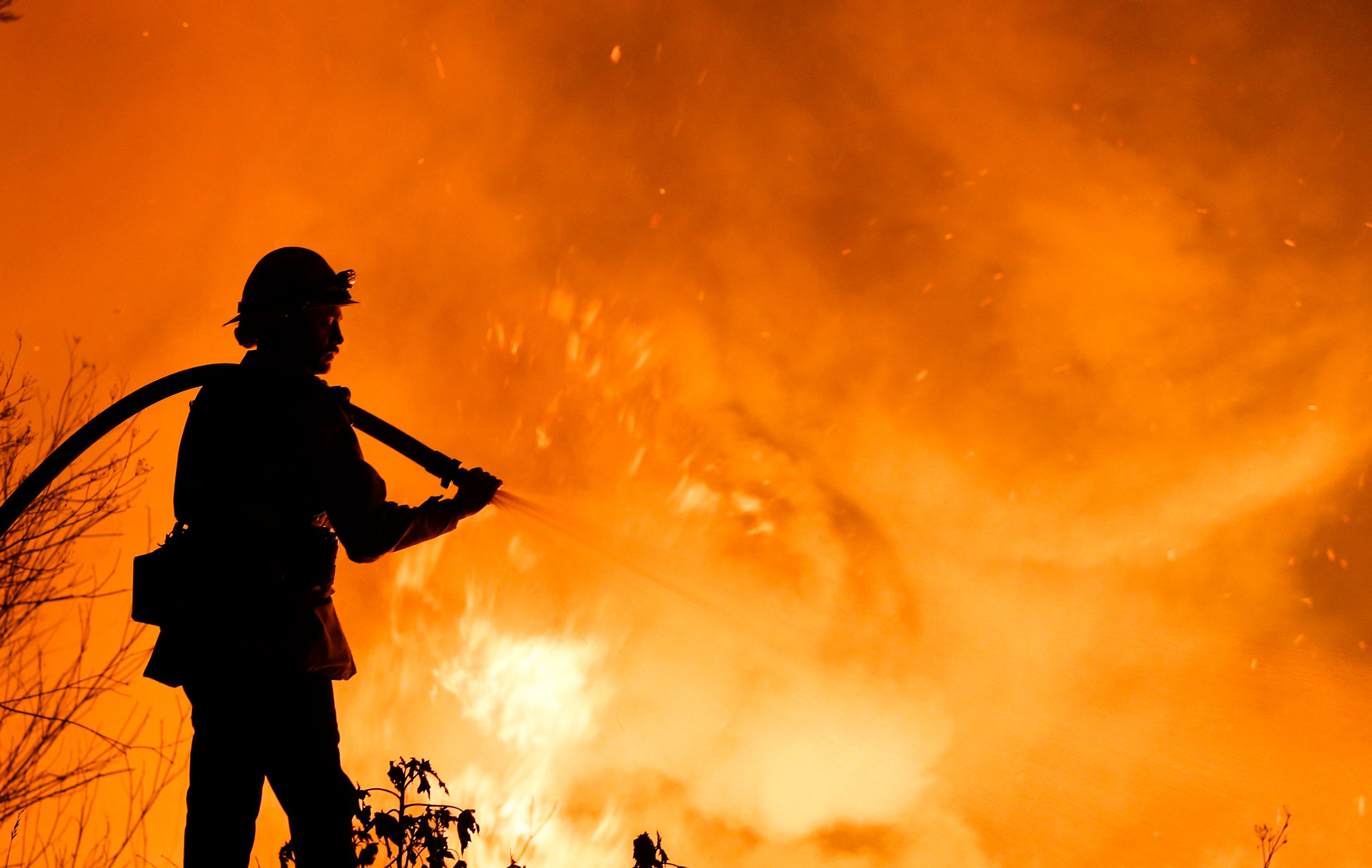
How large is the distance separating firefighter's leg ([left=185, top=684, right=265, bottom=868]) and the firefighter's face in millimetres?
1175

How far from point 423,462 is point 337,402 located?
37 centimetres

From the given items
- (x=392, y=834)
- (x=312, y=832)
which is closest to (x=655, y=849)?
(x=392, y=834)

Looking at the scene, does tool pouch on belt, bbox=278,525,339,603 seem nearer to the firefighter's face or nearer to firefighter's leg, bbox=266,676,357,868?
firefighter's leg, bbox=266,676,357,868

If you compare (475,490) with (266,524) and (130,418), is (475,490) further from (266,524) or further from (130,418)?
(130,418)

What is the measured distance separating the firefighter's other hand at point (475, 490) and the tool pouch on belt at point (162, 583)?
0.92m

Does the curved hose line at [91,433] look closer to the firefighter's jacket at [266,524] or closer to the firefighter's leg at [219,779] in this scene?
the firefighter's jacket at [266,524]

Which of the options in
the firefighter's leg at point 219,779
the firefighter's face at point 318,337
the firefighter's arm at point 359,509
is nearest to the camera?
the firefighter's leg at point 219,779

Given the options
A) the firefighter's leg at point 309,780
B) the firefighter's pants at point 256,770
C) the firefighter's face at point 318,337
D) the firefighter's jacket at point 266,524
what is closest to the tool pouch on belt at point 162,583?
the firefighter's jacket at point 266,524

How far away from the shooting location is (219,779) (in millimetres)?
3225

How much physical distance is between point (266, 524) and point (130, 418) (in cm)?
84

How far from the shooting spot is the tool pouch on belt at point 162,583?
3.26 metres

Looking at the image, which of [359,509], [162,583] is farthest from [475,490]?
[162,583]

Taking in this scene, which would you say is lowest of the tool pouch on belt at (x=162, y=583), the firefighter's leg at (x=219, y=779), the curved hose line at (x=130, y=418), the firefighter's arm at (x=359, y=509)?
the firefighter's leg at (x=219, y=779)

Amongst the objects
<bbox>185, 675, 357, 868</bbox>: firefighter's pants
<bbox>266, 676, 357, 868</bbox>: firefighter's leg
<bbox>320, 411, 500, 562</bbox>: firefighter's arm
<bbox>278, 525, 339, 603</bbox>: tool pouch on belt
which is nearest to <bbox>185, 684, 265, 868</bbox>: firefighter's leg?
<bbox>185, 675, 357, 868</bbox>: firefighter's pants
